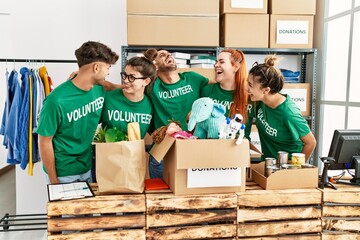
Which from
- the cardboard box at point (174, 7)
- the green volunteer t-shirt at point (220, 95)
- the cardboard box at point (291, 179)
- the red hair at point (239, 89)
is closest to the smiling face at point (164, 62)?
the green volunteer t-shirt at point (220, 95)

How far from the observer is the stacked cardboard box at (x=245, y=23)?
3.10m

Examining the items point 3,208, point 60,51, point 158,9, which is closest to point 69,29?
point 60,51

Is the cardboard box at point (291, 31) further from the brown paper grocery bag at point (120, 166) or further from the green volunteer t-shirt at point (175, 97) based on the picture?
the brown paper grocery bag at point (120, 166)

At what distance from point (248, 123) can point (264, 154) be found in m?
0.22

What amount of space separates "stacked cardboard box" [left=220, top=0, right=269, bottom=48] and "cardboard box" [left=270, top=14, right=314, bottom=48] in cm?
8

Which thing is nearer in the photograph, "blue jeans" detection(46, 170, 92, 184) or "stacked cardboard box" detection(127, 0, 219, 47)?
"blue jeans" detection(46, 170, 92, 184)

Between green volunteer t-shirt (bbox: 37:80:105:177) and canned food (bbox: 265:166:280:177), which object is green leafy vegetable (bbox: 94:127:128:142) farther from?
canned food (bbox: 265:166:280:177)

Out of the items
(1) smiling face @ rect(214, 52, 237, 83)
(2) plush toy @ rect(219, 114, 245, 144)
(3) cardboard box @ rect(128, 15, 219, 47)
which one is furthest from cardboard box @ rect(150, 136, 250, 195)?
(3) cardboard box @ rect(128, 15, 219, 47)

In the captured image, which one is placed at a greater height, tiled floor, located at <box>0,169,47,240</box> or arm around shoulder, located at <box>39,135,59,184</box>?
arm around shoulder, located at <box>39,135,59,184</box>

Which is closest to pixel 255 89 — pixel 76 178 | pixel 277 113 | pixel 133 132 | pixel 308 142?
pixel 277 113

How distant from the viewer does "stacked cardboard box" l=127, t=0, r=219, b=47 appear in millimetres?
3033

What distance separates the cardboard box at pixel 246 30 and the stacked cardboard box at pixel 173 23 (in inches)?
4.5

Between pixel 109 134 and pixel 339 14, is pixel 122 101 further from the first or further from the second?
pixel 339 14

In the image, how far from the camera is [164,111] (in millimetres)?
2203
